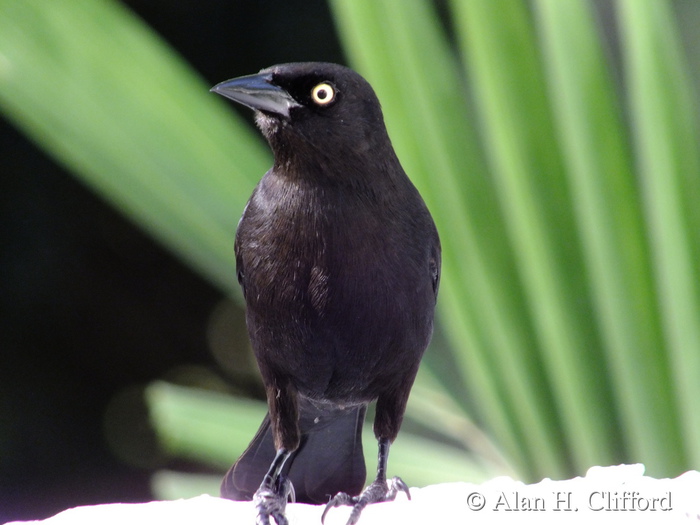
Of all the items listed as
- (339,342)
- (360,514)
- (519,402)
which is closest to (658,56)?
(519,402)

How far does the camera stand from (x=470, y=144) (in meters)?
3.12

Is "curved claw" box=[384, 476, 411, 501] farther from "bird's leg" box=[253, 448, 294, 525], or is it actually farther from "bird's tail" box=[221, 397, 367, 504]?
"bird's leg" box=[253, 448, 294, 525]

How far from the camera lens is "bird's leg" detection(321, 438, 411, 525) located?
8.09 ft

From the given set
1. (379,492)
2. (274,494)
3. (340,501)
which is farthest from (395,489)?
(274,494)

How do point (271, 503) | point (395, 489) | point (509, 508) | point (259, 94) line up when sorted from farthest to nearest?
point (395, 489) → point (271, 503) → point (509, 508) → point (259, 94)

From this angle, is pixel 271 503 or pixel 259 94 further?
pixel 271 503

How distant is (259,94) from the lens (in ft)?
7.04

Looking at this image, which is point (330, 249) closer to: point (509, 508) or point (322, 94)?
point (322, 94)

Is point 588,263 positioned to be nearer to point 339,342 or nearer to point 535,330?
point 535,330

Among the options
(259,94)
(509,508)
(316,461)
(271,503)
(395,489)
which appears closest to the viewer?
(259,94)

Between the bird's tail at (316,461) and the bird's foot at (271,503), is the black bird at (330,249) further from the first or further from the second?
the bird's tail at (316,461)

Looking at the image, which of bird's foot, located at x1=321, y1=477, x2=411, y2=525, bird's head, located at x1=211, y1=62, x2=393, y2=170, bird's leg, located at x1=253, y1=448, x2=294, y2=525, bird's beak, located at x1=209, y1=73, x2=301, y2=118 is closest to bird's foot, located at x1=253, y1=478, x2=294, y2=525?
bird's leg, located at x1=253, y1=448, x2=294, y2=525

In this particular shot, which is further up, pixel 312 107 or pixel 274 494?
pixel 312 107

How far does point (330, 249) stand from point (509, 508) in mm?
808
